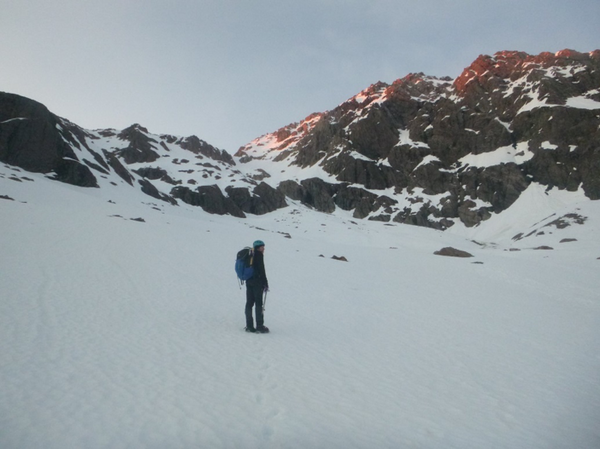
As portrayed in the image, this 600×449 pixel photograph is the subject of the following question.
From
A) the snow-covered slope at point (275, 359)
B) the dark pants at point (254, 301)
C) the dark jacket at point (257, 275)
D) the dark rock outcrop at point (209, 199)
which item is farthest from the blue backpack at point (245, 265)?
the dark rock outcrop at point (209, 199)

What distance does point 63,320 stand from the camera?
700 cm

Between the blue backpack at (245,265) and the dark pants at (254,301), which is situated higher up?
the blue backpack at (245,265)

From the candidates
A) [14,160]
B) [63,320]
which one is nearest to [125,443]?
[63,320]

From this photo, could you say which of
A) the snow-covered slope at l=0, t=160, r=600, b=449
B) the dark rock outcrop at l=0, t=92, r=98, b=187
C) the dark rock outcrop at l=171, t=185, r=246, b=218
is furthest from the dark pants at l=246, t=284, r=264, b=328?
the dark rock outcrop at l=171, t=185, r=246, b=218

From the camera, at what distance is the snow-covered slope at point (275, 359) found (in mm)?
3873

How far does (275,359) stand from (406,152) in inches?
4404

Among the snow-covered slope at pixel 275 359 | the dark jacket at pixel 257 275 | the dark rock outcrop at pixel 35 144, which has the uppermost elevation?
the dark rock outcrop at pixel 35 144

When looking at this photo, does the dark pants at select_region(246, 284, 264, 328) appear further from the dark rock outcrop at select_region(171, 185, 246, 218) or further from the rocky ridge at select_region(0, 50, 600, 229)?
the dark rock outcrop at select_region(171, 185, 246, 218)

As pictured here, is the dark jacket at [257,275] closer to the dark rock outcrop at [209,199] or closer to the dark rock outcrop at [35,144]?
the dark rock outcrop at [35,144]

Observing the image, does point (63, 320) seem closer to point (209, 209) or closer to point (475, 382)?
point (475, 382)

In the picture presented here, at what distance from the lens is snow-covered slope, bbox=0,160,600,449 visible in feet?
12.7

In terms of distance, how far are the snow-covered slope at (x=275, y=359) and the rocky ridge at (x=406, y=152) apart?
46299mm

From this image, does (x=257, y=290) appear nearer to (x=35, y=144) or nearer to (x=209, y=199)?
(x=35, y=144)

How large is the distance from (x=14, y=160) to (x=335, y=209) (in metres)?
76.9
